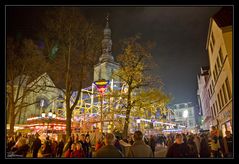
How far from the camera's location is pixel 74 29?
1536 cm

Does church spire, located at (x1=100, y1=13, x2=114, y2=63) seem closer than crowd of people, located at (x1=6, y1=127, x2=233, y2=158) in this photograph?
No

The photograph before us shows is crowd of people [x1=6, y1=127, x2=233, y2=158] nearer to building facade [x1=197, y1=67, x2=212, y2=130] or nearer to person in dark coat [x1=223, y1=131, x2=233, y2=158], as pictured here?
person in dark coat [x1=223, y1=131, x2=233, y2=158]

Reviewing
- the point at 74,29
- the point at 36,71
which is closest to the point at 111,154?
the point at 74,29

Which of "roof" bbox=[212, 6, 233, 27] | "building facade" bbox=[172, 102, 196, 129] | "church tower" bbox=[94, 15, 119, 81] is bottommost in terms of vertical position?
"building facade" bbox=[172, 102, 196, 129]

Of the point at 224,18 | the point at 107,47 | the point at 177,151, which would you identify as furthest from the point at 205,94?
the point at 177,151

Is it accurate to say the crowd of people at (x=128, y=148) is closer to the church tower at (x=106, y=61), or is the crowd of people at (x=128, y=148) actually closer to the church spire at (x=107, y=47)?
the church tower at (x=106, y=61)

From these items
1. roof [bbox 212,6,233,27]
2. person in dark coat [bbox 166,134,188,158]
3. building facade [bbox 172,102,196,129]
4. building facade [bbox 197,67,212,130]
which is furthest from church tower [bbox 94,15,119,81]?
person in dark coat [bbox 166,134,188,158]

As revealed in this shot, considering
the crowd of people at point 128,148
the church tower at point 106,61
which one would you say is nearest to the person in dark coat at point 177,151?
the crowd of people at point 128,148

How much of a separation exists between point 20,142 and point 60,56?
8.40 meters

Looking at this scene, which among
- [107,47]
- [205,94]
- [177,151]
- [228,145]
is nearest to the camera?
[177,151]

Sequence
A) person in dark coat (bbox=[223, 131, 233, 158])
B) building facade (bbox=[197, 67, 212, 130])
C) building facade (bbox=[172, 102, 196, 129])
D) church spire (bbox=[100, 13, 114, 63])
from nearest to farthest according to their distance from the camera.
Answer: person in dark coat (bbox=[223, 131, 233, 158]), building facade (bbox=[197, 67, 212, 130]), church spire (bbox=[100, 13, 114, 63]), building facade (bbox=[172, 102, 196, 129])

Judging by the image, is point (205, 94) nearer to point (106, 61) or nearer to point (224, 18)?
point (224, 18)

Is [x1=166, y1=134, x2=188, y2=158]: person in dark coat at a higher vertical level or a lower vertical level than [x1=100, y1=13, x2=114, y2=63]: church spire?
lower
